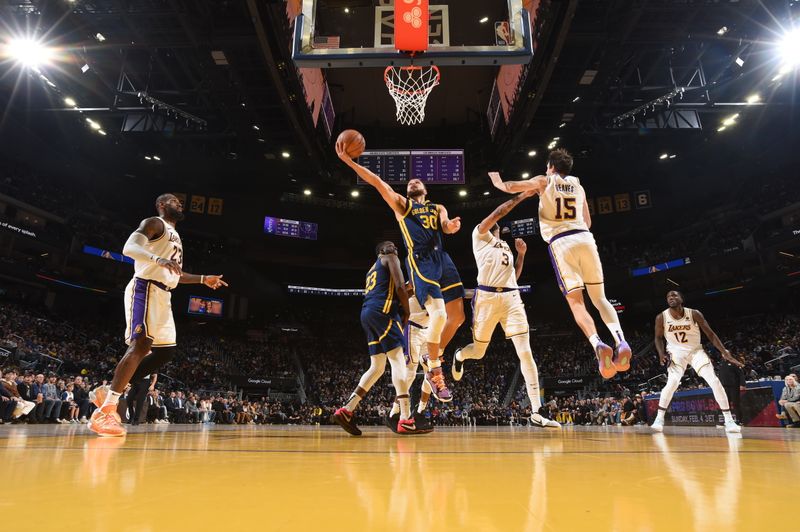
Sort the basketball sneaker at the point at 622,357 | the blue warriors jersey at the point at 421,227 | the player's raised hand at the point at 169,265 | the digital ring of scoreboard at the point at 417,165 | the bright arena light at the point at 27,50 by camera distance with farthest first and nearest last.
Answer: the digital ring of scoreboard at the point at 417,165 → the bright arena light at the point at 27,50 → the blue warriors jersey at the point at 421,227 → the player's raised hand at the point at 169,265 → the basketball sneaker at the point at 622,357

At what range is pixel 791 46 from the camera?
11719 mm

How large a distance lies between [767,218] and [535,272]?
10789 millimetres

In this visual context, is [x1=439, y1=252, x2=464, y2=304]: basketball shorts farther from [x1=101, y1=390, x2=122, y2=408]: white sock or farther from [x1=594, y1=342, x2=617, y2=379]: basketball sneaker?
[x1=101, y1=390, x2=122, y2=408]: white sock

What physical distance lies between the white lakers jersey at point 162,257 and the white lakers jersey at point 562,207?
3.18 m

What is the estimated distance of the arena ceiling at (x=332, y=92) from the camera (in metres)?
11.0

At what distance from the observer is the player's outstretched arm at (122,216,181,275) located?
3600 mm

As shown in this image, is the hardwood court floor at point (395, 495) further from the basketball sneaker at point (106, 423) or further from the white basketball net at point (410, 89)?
the white basketball net at point (410, 89)

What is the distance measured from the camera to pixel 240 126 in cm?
1570

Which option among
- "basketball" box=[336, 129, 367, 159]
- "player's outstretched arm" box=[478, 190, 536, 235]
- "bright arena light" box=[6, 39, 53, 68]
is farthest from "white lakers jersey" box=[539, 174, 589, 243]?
"bright arena light" box=[6, 39, 53, 68]

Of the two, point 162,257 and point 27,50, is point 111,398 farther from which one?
point 27,50

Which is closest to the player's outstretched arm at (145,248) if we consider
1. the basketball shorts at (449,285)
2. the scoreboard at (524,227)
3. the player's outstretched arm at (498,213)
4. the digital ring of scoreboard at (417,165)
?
the basketball shorts at (449,285)

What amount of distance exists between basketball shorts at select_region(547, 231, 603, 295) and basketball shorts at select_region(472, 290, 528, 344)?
4.19 ft

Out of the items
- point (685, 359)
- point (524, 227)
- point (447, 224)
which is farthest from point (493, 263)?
point (524, 227)

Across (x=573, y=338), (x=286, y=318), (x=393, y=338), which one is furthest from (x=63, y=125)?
(x=573, y=338)
